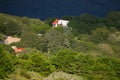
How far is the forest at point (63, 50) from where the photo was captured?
42.1m

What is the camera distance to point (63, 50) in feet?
166

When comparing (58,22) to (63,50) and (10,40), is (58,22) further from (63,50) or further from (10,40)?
(63,50)

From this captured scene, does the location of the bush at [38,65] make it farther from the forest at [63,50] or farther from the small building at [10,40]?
the small building at [10,40]

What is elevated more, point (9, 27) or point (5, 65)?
point (9, 27)

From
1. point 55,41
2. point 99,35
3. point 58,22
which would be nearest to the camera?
point 55,41

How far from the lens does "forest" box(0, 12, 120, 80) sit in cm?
4206

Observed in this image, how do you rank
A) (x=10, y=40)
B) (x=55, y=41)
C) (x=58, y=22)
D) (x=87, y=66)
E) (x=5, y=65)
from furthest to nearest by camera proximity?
(x=58, y=22)
(x=10, y=40)
(x=55, y=41)
(x=87, y=66)
(x=5, y=65)

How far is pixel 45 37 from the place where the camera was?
267 ft

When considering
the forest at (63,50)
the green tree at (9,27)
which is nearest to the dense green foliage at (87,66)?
the forest at (63,50)

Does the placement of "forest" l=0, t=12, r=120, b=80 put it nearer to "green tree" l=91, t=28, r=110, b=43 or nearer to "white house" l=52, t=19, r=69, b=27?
"green tree" l=91, t=28, r=110, b=43

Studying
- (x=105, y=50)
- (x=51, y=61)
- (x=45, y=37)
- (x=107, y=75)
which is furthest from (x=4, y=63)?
(x=105, y=50)

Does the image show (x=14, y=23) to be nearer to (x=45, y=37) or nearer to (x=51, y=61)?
(x=45, y=37)

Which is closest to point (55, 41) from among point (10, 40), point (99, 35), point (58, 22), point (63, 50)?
point (10, 40)

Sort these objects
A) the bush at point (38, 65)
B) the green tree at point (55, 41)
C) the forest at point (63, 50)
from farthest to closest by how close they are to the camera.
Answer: the green tree at point (55, 41), the bush at point (38, 65), the forest at point (63, 50)
